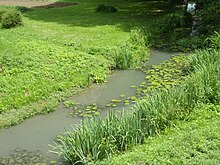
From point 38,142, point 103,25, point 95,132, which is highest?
point 103,25

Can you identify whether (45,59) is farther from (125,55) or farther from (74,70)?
(125,55)

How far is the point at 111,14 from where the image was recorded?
22.0 meters

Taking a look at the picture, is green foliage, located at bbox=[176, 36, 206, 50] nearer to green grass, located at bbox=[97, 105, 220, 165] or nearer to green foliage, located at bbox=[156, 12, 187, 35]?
green foliage, located at bbox=[156, 12, 187, 35]

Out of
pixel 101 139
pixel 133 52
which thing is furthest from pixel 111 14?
pixel 101 139

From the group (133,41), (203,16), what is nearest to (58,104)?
(133,41)

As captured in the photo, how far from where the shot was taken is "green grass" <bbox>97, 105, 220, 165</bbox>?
6.11m

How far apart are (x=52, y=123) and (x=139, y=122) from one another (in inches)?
98.0

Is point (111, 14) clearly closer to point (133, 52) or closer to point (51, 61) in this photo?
point (133, 52)

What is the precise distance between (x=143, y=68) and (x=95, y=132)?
600cm

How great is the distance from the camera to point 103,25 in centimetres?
1825

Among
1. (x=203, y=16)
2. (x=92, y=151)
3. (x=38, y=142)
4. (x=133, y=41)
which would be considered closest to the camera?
(x=92, y=151)

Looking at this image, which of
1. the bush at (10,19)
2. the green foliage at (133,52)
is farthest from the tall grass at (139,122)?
the bush at (10,19)

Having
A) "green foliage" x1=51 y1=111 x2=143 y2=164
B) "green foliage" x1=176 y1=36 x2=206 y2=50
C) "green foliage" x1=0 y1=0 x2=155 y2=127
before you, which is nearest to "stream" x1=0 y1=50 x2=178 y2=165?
"green foliage" x1=0 y1=0 x2=155 y2=127

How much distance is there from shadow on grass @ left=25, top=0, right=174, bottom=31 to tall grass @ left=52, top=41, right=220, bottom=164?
878 cm
